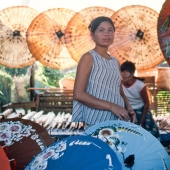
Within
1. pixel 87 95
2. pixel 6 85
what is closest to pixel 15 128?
pixel 87 95

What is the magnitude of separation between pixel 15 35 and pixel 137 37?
5.44 ft

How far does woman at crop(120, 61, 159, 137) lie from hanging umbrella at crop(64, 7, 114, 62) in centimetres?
94

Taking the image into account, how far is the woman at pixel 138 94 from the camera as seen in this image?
3586mm

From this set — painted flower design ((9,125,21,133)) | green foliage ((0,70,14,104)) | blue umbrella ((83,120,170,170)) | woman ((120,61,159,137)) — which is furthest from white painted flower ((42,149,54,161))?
green foliage ((0,70,14,104))

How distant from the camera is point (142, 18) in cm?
422

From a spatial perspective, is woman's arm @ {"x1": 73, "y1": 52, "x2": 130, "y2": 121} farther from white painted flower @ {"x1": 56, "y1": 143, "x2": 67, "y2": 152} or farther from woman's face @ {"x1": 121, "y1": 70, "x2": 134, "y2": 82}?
woman's face @ {"x1": 121, "y1": 70, "x2": 134, "y2": 82}

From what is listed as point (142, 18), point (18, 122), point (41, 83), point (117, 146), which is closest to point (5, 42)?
point (142, 18)

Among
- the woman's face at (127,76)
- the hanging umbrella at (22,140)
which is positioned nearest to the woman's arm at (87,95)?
the hanging umbrella at (22,140)

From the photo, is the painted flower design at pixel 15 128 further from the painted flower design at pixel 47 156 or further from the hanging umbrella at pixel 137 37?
the hanging umbrella at pixel 137 37

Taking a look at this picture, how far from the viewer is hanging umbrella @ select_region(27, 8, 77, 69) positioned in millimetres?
4441

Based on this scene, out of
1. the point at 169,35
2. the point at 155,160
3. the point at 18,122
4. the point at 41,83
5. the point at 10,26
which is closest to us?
the point at 155,160

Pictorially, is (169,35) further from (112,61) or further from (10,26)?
(10,26)

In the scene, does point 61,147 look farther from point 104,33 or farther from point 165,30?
point 165,30

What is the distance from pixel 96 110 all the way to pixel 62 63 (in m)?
2.64
